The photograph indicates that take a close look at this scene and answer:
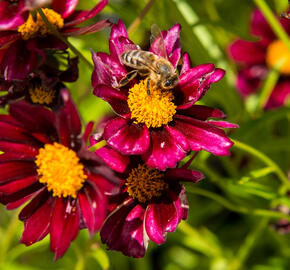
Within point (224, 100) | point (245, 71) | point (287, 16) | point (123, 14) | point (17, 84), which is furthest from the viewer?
point (245, 71)

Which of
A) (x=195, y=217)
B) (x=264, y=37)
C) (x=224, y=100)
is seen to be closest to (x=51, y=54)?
(x=224, y=100)

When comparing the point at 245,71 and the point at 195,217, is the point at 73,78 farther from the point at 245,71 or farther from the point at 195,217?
the point at 245,71

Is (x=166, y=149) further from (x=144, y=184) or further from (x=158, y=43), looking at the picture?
(x=158, y=43)

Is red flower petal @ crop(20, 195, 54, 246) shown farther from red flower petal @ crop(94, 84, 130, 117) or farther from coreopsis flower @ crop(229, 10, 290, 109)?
coreopsis flower @ crop(229, 10, 290, 109)

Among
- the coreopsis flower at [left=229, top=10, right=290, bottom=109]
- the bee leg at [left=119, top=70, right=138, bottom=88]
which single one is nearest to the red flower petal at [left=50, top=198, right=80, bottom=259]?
the bee leg at [left=119, top=70, right=138, bottom=88]

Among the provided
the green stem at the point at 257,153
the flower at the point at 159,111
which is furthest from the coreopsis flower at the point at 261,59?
the flower at the point at 159,111

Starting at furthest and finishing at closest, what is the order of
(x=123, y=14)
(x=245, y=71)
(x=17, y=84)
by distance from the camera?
Result: (x=245, y=71)
(x=123, y=14)
(x=17, y=84)

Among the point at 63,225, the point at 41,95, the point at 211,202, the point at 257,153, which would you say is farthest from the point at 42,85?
the point at 211,202
